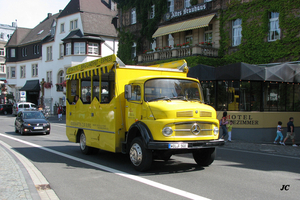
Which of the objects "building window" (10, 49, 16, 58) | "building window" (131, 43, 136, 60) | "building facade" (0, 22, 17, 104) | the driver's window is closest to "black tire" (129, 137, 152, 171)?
the driver's window

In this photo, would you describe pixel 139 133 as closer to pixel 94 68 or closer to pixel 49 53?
pixel 94 68

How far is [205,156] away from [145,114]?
2236 millimetres

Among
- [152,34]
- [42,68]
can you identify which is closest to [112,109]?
[152,34]

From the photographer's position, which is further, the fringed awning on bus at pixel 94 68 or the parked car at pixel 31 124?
the parked car at pixel 31 124

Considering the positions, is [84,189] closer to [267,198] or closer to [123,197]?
[123,197]

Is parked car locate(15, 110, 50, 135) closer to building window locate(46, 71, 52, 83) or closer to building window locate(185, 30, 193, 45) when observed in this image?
building window locate(185, 30, 193, 45)

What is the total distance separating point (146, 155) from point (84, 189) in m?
1.79

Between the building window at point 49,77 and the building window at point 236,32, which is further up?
the building window at point 236,32

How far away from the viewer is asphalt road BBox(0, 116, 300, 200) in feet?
19.8

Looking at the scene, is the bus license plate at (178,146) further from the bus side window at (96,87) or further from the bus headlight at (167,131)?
the bus side window at (96,87)

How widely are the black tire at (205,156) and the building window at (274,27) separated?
638 inches

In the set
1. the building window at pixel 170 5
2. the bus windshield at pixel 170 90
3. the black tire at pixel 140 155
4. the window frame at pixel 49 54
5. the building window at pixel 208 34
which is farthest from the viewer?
the window frame at pixel 49 54

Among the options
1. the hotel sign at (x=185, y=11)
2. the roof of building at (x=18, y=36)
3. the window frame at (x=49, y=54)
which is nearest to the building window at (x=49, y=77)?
the window frame at (x=49, y=54)

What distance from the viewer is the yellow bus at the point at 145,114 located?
754 cm
